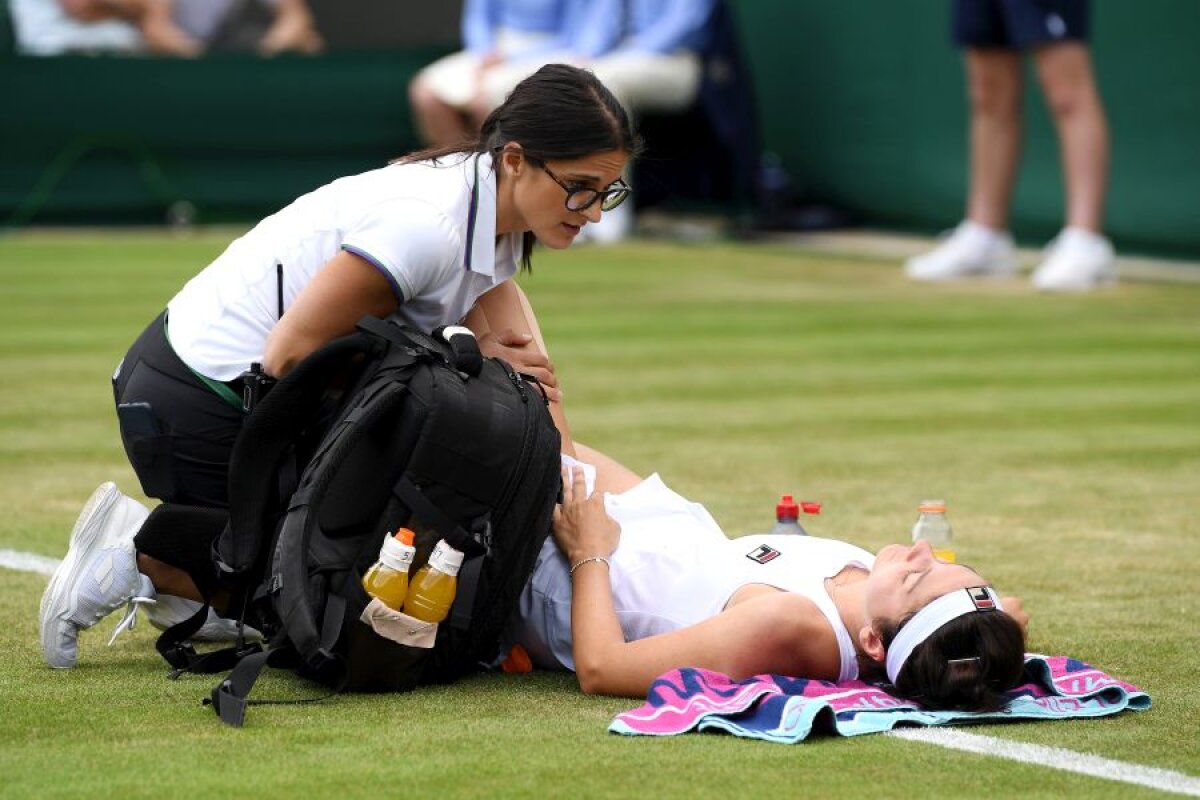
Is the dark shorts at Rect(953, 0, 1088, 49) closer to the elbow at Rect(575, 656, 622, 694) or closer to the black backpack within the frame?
the black backpack

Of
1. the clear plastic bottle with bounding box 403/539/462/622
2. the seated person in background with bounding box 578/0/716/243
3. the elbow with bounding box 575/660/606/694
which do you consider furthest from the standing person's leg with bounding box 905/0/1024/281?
the clear plastic bottle with bounding box 403/539/462/622

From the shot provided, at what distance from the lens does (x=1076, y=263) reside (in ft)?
40.2

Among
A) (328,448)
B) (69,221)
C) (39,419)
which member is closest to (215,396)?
(328,448)

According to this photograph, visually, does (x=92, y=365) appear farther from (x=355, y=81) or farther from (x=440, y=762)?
(x=355, y=81)

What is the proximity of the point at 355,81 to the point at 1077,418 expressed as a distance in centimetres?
967

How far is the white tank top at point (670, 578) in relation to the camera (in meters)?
4.65

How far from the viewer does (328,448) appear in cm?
442

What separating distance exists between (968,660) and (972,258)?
8931 mm

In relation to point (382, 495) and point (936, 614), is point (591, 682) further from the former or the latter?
point (936, 614)

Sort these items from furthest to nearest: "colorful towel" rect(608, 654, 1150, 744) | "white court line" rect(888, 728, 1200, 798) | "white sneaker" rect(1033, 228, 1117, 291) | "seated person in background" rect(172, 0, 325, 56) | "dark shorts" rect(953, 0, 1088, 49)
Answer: "seated person in background" rect(172, 0, 325, 56) < "white sneaker" rect(1033, 228, 1117, 291) < "dark shorts" rect(953, 0, 1088, 49) < "colorful towel" rect(608, 654, 1150, 744) < "white court line" rect(888, 728, 1200, 798)

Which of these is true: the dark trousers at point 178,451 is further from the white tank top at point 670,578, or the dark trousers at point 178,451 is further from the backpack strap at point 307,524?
the white tank top at point 670,578

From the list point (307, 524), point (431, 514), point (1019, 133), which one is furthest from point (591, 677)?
point (1019, 133)

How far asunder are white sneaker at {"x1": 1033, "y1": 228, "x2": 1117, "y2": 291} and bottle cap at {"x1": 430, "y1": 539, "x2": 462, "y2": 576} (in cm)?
847

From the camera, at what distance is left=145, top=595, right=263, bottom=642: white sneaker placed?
4.88 metres
